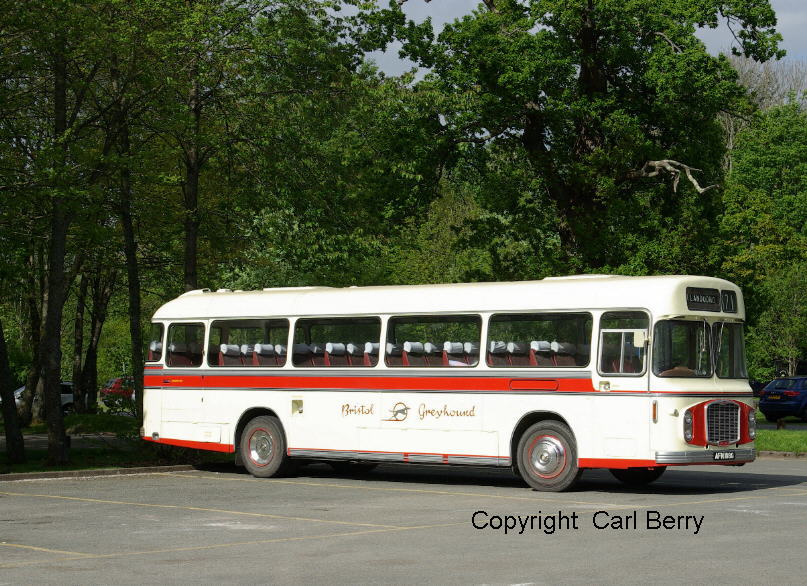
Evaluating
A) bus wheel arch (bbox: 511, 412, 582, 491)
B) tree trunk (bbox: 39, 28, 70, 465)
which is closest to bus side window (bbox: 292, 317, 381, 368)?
bus wheel arch (bbox: 511, 412, 582, 491)

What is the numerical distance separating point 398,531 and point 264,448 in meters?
8.83

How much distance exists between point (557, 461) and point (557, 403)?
822mm

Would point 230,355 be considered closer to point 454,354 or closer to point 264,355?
point 264,355

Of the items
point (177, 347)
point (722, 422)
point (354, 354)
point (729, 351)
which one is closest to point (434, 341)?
point (354, 354)

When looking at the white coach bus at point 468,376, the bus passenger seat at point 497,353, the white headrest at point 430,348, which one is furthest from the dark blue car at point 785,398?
the bus passenger seat at point 497,353

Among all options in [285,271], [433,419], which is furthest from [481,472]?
[285,271]

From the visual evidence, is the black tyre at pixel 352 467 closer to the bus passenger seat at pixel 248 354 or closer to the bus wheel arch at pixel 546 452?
the bus passenger seat at pixel 248 354

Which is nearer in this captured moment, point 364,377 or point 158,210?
point 364,377

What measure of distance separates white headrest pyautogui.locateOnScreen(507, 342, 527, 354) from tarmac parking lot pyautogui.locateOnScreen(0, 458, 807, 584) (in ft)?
6.70

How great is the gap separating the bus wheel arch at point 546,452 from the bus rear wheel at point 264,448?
450 cm

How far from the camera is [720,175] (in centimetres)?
3419

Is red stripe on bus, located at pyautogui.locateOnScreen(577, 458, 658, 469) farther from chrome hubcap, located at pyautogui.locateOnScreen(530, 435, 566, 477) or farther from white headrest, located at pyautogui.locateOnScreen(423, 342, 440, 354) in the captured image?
white headrest, located at pyautogui.locateOnScreen(423, 342, 440, 354)

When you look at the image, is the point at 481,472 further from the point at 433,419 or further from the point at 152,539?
the point at 152,539

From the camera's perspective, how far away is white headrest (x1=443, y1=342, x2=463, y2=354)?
65.4 feet
